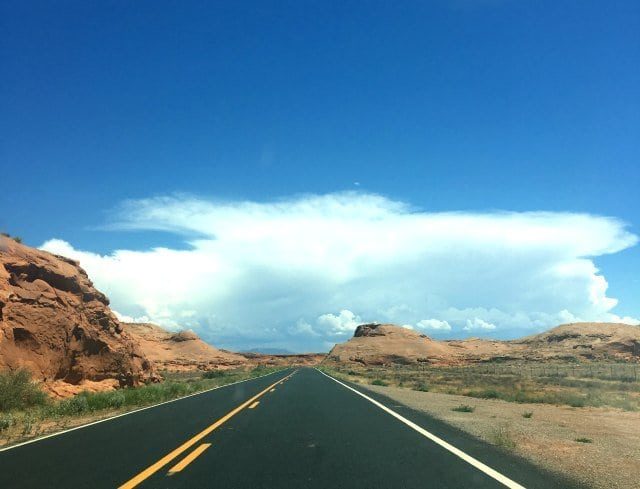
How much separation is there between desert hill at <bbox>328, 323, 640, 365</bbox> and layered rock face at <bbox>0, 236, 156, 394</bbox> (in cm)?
9774

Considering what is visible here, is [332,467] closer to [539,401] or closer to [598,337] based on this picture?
[539,401]

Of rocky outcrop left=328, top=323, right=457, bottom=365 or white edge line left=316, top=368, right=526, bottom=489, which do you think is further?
rocky outcrop left=328, top=323, right=457, bottom=365

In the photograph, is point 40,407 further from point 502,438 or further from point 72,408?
point 502,438

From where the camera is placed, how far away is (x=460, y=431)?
13586 millimetres

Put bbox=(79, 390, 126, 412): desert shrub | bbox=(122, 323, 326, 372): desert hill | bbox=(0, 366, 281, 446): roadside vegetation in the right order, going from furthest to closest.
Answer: bbox=(122, 323, 326, 372): desert hill
bbox=(79, 390, 126, 412): desert shrub
bbox=(0, 366, 281, 446): roadside vegetation

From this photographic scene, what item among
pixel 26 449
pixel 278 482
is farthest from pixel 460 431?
pixel 26 449

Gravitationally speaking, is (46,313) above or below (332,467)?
above

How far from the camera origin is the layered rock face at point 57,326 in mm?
24906

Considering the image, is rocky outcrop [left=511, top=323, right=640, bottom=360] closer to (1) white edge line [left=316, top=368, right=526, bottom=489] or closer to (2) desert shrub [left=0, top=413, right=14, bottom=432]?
(1) white edge line [left=316, top=368, right=526, bottom=489]

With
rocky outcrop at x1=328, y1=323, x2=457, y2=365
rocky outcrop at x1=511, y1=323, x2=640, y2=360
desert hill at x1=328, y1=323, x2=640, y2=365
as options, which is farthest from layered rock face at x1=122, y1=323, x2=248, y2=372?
rocky outcrop at x1=511, y1=323, x2=640, y2=360

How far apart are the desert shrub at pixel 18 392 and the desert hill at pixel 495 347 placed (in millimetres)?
106808

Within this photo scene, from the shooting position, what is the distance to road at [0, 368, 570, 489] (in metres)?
7.77

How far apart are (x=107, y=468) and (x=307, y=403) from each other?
13.6m

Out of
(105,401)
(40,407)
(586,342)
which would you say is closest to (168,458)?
(40,407)
